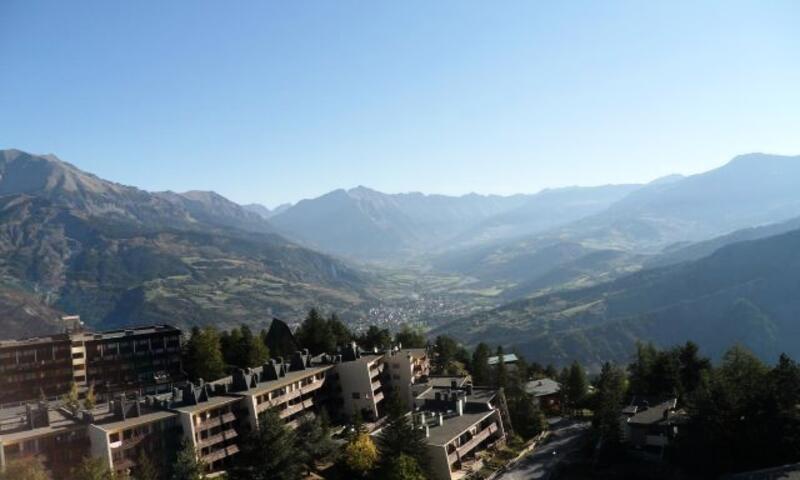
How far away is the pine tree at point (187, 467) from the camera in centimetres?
5234

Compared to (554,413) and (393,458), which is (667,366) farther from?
(393,458)

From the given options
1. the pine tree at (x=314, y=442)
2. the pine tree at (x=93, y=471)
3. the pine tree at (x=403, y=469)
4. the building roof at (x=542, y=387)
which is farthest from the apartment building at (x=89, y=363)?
the building roof at (x=542, y=387)

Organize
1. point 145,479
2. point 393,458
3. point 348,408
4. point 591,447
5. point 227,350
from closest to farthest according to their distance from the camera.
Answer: point 145,479 → point 393,458 → point 591,447 → point 348,408 → point 227,350

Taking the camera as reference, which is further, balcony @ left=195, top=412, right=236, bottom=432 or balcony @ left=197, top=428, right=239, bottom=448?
balcony @ left=195, top=412, right=236, bottom=432

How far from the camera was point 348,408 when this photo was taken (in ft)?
262

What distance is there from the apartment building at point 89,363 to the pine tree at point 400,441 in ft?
138

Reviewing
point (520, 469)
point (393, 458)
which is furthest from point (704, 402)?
point (393, 458)

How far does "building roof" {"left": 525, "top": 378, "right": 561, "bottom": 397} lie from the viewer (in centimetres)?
10397

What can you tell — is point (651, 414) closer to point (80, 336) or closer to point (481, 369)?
point (481, 369)

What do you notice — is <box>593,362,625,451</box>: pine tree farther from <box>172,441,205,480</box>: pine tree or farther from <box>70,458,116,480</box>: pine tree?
<box>70,458,116,480</box>: pine tree

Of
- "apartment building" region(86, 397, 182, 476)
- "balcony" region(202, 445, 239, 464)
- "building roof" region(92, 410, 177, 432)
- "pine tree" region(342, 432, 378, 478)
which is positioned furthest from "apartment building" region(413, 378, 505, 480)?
"building roof" region(92, 410, 177, 432)

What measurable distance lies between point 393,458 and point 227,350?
4615 centimetres

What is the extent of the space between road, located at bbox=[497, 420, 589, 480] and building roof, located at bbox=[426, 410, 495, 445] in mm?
6515

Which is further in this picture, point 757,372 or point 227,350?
point 227,350
